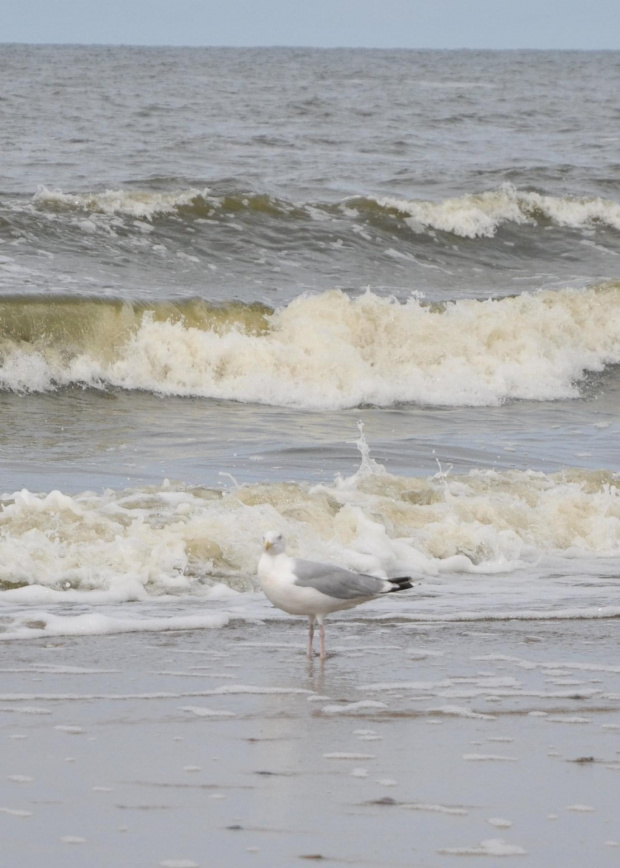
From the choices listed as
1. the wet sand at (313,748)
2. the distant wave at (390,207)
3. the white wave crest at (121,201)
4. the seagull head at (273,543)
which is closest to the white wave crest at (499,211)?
the distant wave at (390,207)

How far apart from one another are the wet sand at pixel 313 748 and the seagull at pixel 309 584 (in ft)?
0.80

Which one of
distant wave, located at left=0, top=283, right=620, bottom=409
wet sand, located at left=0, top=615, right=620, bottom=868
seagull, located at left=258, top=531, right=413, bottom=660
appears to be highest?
distant wave, located at left=0, top=283, right=620, bottom=409

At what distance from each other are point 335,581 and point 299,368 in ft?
30.1

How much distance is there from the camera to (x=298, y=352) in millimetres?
14984

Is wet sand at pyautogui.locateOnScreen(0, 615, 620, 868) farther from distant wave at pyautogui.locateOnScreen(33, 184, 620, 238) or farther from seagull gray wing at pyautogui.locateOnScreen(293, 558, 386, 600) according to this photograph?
distant wave at pyautogui.locateOnScreen(33, 184, 620, 238)

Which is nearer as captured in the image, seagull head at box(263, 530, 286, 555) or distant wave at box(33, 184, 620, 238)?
seagull head at box(263, 530, 286, 555)

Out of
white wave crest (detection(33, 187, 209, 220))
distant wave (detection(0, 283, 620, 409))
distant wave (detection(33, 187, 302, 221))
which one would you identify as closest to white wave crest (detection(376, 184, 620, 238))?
distant wave (detection(33, 187, 302, 221))

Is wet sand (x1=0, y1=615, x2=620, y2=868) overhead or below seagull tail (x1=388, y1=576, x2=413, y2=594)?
below

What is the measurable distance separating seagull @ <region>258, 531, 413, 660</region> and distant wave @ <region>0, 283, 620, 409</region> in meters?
8.09

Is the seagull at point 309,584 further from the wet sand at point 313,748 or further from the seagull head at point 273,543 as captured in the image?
the wet sand at point 313,748

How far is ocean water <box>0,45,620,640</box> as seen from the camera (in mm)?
7355

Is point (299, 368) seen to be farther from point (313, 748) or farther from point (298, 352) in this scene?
point (313, 748)

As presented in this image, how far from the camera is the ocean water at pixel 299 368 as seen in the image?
7355 millimetres

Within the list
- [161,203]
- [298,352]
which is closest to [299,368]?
[298,352]
